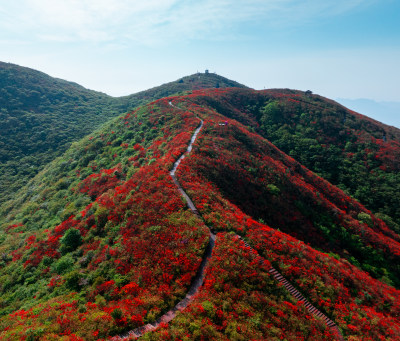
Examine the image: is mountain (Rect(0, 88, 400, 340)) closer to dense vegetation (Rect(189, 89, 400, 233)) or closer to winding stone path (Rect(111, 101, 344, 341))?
A: winding stone path (Rect(111, 101, 344, 341))

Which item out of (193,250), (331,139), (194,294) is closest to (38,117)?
(193,250)

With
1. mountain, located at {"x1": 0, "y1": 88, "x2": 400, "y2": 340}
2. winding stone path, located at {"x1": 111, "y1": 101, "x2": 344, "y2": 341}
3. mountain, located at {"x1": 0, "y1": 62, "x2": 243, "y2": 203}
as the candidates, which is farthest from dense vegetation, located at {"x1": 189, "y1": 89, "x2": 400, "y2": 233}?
mountain, located at {"x1": 0, "y1": 62, "x2": 243, "y2": 203}

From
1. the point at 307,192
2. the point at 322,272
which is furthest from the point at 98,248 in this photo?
the point at 307,192

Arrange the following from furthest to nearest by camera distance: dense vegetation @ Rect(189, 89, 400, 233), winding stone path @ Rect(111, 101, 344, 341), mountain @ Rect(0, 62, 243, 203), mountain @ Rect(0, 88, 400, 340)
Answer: mountain @ Rect(0, 62, 243, 203) → dense vegetation @ Rect(189, 89, 400, 233) → mountain @ Rect(0, 88, 400, 340) → winding stone path @ Rect(111, 101, 344, 341)

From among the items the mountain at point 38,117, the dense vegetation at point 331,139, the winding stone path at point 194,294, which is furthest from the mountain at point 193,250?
the mountain at point 38,117

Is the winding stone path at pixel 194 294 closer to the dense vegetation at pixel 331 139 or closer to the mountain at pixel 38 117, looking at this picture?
the dense vegetation at pixel 331 139

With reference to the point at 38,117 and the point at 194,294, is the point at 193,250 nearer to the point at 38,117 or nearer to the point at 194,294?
the point at 194,294

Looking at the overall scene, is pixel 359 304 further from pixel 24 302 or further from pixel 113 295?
pixel 24 302
